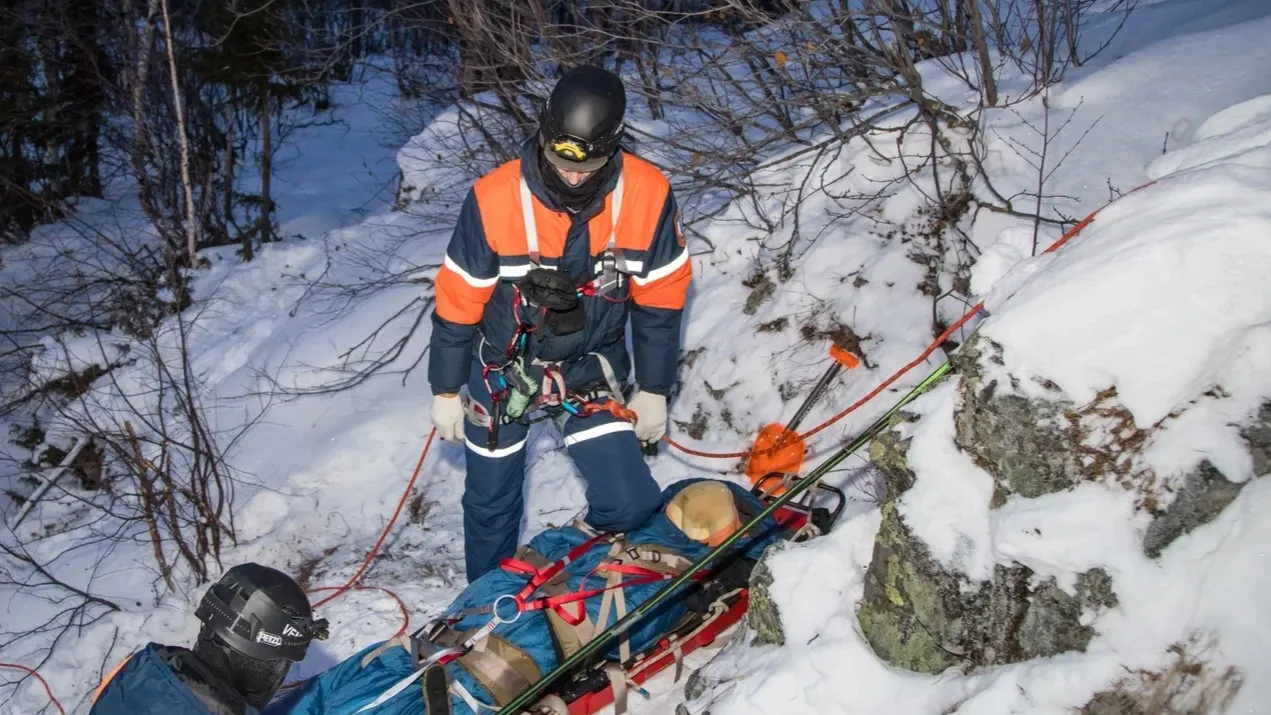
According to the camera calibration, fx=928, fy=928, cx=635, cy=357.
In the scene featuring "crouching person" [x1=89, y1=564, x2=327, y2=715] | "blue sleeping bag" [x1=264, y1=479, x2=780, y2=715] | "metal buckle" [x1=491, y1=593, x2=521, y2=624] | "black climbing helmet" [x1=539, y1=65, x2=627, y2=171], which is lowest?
"blue sleeping bag" [x1=264, y1=479, x2=780, y2=715]

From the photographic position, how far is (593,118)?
3113 millimetres

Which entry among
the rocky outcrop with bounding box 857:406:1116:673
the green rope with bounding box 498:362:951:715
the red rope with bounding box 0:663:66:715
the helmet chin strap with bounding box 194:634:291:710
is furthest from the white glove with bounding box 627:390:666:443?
the red rope with bounding box 0:663:66:715

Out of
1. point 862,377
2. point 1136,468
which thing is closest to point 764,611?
point 1136,468

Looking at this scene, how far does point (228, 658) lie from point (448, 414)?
133cm

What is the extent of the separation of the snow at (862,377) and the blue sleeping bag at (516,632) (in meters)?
0.34

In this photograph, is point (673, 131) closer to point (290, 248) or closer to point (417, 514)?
point (417, 514)

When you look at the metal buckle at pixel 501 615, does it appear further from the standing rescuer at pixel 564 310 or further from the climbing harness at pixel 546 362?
the climbing harness at pixel 546 362

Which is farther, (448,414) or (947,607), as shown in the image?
(448,414)

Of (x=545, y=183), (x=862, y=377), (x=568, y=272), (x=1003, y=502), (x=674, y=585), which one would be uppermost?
(x=545, y=183)

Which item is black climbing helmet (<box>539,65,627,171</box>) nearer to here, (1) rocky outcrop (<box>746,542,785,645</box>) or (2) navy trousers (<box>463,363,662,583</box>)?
(2) navy trousers (<box>463,363,662,583</box>)

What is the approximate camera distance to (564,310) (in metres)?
3.46

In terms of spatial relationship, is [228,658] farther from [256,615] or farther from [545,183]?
[545,183]

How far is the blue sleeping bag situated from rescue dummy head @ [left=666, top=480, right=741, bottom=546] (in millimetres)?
41

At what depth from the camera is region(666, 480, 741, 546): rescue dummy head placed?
3.53 m
